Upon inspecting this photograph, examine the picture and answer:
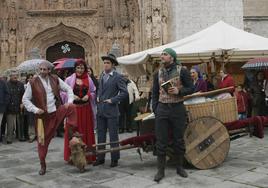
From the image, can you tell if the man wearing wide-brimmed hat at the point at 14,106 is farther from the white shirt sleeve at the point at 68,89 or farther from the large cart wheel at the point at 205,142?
the large cart wheel at the point at 205,142

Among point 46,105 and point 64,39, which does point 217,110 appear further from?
point 64,39

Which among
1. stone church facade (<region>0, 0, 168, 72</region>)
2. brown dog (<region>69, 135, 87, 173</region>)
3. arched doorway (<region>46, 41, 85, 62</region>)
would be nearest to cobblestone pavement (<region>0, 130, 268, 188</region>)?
brown dog (<region>69, 135, 87, 173</region>)

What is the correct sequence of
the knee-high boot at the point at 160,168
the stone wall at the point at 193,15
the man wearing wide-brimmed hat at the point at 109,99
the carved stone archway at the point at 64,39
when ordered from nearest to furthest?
the knee-high boot at the point at 160,168 < the man wearing wide-brimmed hat at the point at 109,99 < the stone wall at the point at 193,15 < the carved stone archway at the point at 64,39

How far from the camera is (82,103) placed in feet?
20.7

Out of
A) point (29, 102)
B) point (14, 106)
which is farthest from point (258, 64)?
point (29, 102)

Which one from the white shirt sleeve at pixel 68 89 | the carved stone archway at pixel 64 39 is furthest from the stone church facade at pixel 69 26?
the white shirt sleeve at pixel 68 89

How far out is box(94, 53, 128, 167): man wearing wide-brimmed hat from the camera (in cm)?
611

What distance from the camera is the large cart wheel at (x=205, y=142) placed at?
218 inches

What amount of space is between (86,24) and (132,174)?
42.2 feet

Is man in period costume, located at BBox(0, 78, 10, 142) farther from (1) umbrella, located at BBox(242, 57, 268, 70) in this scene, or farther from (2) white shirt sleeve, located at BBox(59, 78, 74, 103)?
(1) umbrella, located at BBox(242, 57, 268, 70)

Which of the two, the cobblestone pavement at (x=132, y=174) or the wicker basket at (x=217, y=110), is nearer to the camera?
the cobblestone pavement at (x=132, y=174)

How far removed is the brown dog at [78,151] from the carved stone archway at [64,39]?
470 inches

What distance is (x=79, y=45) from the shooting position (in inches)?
698

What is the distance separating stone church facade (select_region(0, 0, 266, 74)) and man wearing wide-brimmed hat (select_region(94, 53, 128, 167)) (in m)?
10.1
